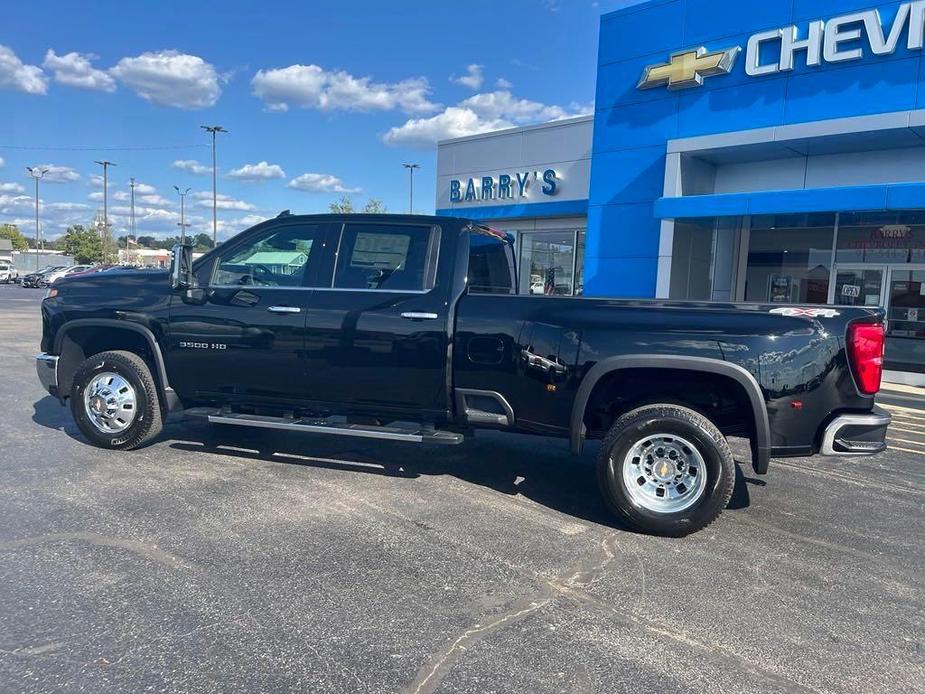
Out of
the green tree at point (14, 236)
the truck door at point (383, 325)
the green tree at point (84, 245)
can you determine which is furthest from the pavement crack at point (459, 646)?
the green tree at point (14, 236)

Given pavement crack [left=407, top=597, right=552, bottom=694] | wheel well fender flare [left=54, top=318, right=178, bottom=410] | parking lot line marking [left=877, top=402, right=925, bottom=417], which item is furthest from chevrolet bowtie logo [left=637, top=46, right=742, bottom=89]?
pavement crack [left=407, top=597, right=552, bottom=694]

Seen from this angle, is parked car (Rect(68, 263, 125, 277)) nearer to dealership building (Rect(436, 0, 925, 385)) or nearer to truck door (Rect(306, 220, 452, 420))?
truck door (Rect(306, 220, 452, 420))

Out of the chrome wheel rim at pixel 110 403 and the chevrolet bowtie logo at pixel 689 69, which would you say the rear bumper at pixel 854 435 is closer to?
the chrome wheel rim at pixel 110 403

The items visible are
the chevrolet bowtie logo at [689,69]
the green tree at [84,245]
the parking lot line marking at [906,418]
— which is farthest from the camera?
the green tree at [84,245]

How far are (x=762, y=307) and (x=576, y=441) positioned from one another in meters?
1.46

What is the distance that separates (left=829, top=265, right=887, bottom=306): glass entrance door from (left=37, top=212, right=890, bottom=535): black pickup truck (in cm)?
1048

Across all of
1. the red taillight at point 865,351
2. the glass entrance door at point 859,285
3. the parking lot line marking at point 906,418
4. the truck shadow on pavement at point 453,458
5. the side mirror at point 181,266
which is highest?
the glass entrance door at point 859,285

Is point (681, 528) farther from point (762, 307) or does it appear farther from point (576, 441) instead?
point (762, 307)

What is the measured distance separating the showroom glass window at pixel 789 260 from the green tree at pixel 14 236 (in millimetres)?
127474

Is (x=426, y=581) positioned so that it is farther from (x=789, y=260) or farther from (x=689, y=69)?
(x=789, y=260)

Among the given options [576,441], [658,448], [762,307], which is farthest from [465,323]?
[762,307]

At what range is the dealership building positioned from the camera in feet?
36.8

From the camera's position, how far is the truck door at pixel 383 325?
4844 mm

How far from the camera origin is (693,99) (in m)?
13.3
